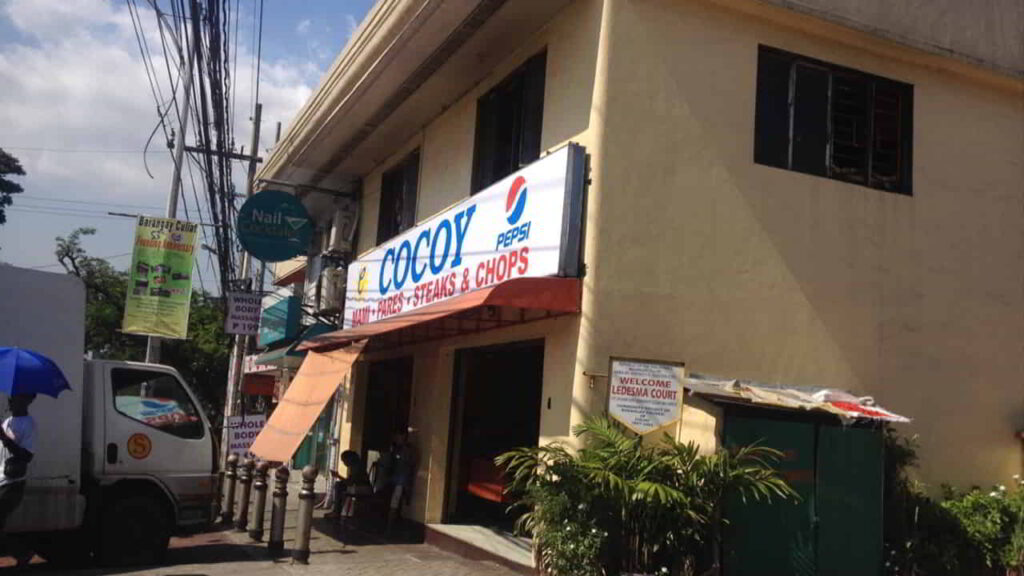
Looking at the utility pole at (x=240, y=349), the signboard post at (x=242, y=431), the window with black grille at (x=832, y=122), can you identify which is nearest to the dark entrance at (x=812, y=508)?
the window with black grille at (x=832, y=122)

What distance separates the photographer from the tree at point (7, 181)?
3756 centimetres

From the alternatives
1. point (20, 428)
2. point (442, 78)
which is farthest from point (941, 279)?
point (20, 428)

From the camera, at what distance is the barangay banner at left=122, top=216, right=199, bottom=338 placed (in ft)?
55.9

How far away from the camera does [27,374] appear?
8539 mm

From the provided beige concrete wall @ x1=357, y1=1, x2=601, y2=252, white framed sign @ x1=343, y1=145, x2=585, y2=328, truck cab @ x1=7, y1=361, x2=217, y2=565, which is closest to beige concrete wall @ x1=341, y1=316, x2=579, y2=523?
white framed sign @ x1=343, y1=145, x2=585, y2=328

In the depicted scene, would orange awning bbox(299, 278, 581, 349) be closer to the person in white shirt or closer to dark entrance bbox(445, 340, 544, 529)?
dark entrance bbox(445, 340, 544, 529)

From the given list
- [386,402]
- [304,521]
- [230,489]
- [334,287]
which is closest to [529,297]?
[304,521]

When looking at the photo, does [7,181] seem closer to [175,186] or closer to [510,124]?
[175,186]

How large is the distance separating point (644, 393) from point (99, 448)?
5733mm

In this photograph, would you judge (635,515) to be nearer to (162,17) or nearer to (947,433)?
(947,433)

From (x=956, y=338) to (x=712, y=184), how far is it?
3.82 m

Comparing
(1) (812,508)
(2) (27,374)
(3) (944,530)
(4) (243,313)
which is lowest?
(3) (944,530)

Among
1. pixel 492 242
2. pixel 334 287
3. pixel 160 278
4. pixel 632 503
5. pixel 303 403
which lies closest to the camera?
pixel 632 503

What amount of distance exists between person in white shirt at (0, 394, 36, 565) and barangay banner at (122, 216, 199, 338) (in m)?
8.05
